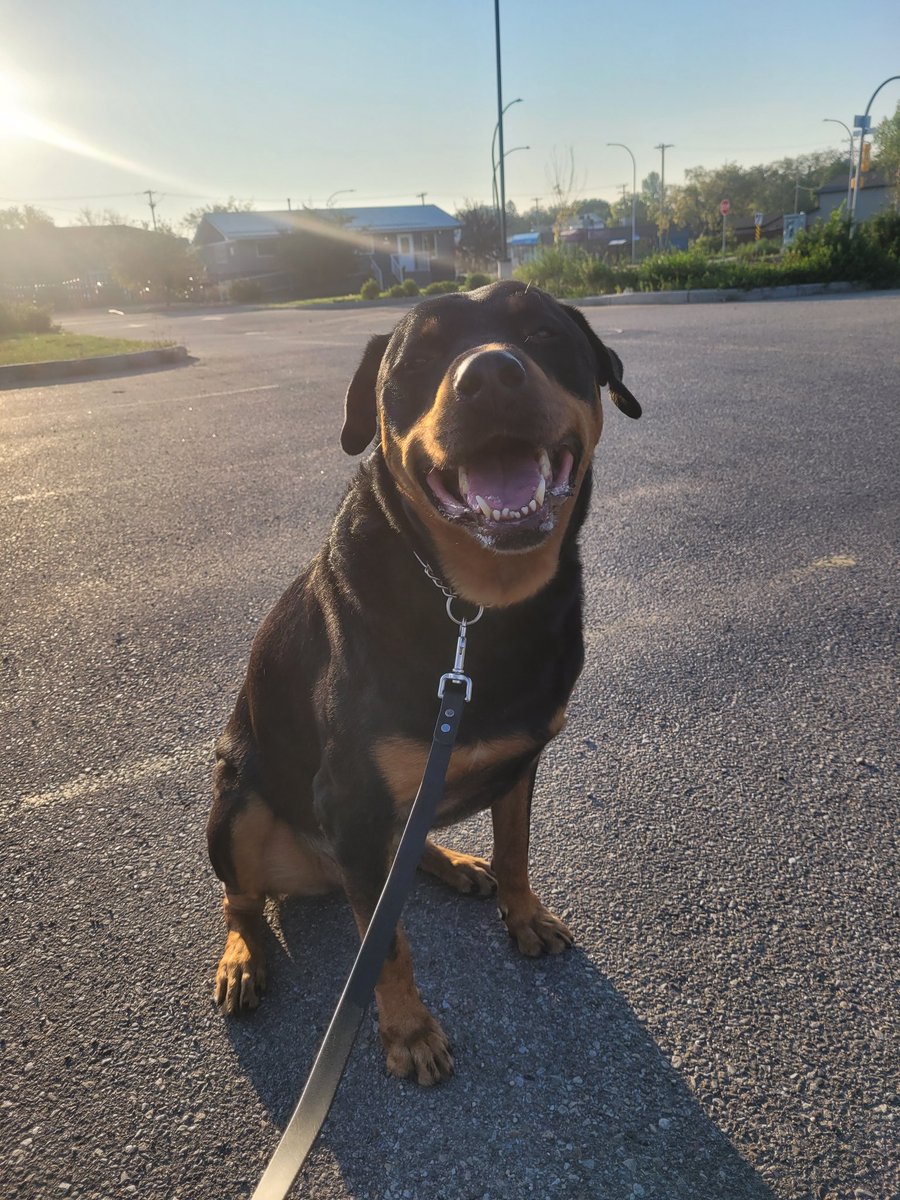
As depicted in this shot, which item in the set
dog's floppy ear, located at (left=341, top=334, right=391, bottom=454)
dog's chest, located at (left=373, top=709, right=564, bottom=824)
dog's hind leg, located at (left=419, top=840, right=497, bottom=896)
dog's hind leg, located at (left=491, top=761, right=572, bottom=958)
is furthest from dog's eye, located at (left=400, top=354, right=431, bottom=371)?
dog's hind leg, located at (left=419, top=840, right=497, bottom=896)

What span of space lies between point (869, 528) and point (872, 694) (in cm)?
188

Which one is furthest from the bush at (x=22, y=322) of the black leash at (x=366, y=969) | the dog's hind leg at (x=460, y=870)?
the black leash at (x=366, y=969)

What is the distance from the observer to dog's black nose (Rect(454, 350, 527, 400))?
1.89 meters

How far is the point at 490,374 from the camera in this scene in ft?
6.18

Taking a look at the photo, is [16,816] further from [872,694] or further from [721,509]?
[721,509]

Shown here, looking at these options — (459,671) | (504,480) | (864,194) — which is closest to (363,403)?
(504,480)

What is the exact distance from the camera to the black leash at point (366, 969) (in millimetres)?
1290

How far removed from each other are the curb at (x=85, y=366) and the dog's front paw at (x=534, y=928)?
14182mm

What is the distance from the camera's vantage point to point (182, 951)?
7.39 ft

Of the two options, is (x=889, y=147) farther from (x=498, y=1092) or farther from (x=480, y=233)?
(x=498, y=1092)

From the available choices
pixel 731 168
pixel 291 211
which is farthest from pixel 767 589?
pixel 731 168

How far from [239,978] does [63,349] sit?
17689mm

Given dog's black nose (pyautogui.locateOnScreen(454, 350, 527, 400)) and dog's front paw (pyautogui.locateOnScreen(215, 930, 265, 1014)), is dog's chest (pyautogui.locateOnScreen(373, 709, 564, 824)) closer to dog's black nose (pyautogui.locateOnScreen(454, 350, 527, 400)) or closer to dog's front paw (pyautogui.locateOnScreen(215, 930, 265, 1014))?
dog's front paw (pyautogui.locateOnScreen(215, 930, 265, 1014))

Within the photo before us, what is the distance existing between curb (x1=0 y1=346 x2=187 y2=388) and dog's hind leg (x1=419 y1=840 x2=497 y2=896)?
13.8m
